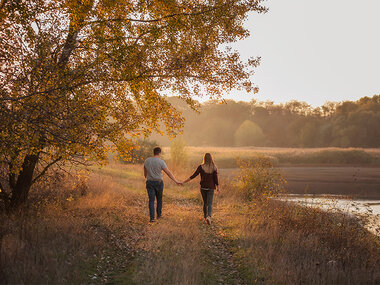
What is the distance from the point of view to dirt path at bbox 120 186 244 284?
19.0 ft

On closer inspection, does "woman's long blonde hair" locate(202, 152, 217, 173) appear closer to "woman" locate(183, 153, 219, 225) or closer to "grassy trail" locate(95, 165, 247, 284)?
"woman" locate(183, 153, 219, 225)

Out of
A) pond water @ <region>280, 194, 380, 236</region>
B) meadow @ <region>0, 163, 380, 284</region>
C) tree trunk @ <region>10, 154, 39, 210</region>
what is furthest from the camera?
pond water @ <region>280, 194, 380, 236</region>

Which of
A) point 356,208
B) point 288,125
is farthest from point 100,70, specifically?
point 288,125

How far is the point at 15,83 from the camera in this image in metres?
6.30

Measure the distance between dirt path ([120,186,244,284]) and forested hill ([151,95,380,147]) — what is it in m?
50.5

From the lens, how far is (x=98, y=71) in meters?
6.74

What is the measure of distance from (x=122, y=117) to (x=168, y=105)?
1488 mm

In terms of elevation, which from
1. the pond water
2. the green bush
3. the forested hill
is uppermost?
the forested hill

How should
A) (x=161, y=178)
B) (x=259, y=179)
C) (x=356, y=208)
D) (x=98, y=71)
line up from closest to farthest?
(x=98, y=71) < (x=356, y=208) < (x=161, y=178) < (x=259, y=179)

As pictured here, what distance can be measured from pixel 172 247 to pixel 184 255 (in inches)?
20.3

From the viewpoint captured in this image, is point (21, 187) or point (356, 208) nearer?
point (21, 187)

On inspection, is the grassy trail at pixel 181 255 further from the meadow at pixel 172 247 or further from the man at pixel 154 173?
the man at pixel 154 173

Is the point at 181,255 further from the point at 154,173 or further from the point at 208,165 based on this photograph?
the point at 208,165

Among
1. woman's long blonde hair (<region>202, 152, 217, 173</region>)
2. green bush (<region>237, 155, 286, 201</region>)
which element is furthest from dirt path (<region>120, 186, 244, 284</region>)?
green bush (<region>237, 155, 286, 201</region>)
